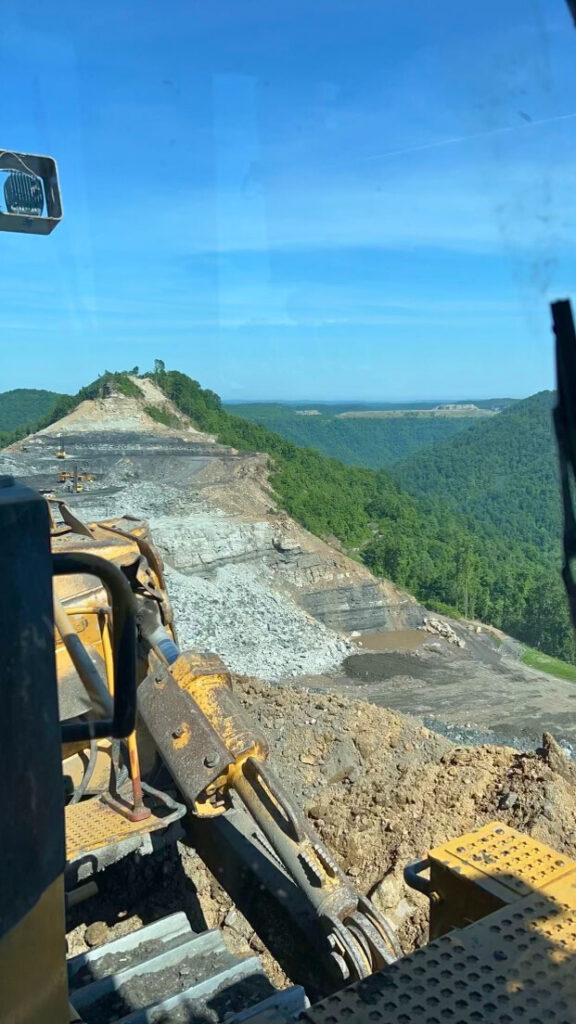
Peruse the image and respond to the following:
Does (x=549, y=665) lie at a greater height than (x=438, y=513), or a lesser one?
lesser

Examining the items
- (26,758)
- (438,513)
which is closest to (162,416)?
(438,513)

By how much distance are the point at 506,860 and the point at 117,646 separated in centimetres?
157

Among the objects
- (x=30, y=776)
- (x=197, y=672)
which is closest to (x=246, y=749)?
(x=197, y=672)

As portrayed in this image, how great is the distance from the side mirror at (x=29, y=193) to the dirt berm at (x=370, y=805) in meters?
3.74

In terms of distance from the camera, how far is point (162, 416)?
41.8 meters

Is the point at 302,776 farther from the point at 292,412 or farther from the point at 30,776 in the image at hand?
the point at 292,412

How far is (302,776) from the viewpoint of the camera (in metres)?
7.27

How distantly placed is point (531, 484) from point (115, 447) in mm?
32924

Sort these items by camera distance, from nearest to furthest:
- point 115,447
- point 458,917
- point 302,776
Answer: point 458,917 → point 302,776 → point 115,447

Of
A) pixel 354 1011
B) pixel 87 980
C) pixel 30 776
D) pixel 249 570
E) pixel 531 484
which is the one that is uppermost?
pixel 531 484

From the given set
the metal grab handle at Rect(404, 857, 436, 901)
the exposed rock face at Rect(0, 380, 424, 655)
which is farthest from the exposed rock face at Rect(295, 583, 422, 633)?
the metal grab handle at Rect(404, 857, 436, 901)

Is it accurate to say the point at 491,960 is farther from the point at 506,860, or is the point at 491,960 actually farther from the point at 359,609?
the point at 359,609

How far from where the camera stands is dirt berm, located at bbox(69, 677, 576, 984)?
5164 mm

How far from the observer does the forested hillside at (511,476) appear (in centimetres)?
185
